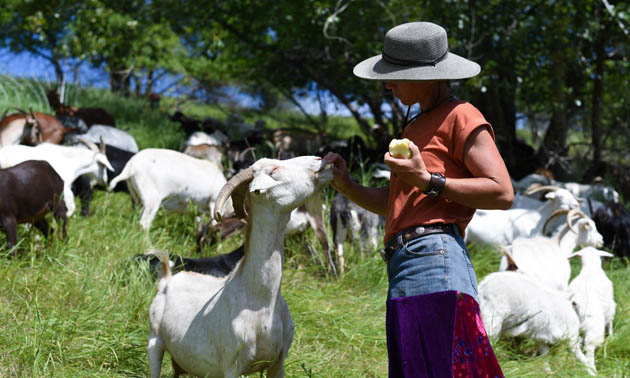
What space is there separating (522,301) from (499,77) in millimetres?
6040

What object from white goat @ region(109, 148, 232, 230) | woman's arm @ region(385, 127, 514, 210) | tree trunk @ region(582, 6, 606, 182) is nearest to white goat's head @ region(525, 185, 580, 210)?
white goat @ region(109, 148, 232, 230)

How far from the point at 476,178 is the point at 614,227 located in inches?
240

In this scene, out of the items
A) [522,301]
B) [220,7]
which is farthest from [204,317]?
[220,7]

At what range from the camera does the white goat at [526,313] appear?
4.68 meters

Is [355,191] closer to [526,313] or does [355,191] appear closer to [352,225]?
[526,313]

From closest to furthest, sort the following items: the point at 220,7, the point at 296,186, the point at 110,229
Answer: the point at 296,186 < the point at 110,229 < the point at 220,7

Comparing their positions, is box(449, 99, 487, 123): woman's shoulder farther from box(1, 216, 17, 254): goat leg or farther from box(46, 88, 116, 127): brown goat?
box(46, 88, 116, 127): brown goat

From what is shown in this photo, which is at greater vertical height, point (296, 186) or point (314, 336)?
point (296, 186)

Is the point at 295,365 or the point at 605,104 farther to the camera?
the point at 605,104

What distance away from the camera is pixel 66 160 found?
6.82 m

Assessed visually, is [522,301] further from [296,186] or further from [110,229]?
[110,229]

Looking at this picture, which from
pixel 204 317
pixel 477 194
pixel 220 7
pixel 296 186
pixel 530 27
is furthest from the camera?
pixel 220 7

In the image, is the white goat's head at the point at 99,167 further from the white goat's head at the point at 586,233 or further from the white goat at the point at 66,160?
the white goat's head at the point at 586,233

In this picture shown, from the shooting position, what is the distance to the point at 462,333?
2305 mm
